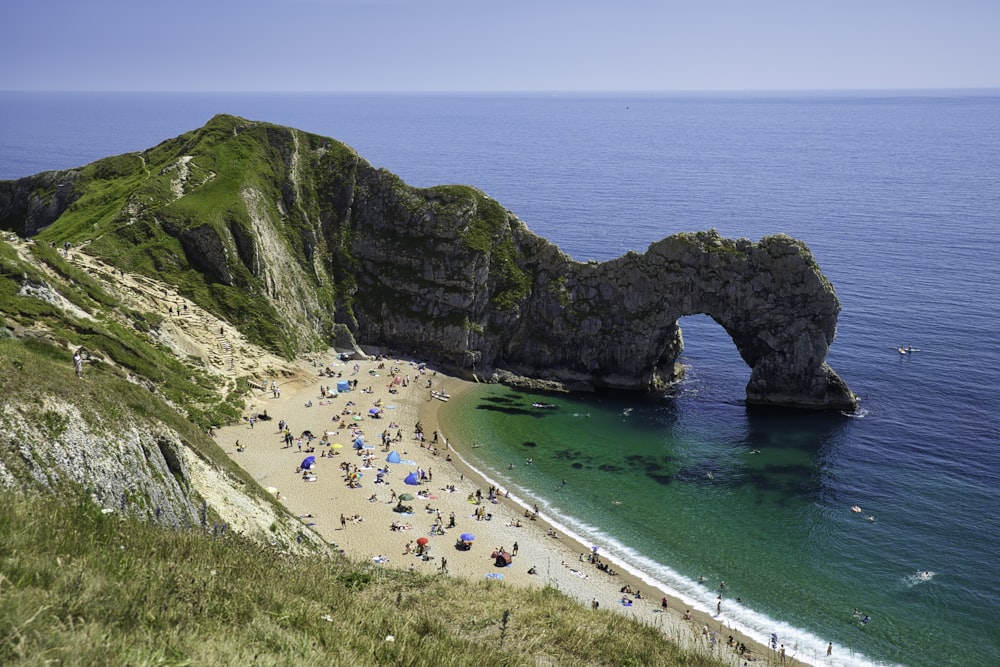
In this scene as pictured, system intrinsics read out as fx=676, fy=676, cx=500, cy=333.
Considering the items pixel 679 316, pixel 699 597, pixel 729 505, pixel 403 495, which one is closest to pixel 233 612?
pixel 699 597

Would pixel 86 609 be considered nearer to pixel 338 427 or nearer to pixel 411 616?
pixel 411 616

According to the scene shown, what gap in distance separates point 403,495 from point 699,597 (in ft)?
79.2

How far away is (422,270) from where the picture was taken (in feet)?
285

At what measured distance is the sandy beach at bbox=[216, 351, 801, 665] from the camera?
45281 mm

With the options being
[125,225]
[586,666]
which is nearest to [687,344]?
[125,225]

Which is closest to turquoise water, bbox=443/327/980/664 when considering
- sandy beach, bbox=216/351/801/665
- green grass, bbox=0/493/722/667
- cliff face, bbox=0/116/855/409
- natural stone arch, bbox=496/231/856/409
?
sandy beach, bbox=216/351/801/665

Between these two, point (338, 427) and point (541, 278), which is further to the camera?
point (541, 278)

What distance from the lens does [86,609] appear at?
11.1m

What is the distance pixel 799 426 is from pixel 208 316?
6365 cm

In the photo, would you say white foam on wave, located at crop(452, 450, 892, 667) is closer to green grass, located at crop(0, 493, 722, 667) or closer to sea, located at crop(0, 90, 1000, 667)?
sea, located at crop(0, 90, 1000, 667)

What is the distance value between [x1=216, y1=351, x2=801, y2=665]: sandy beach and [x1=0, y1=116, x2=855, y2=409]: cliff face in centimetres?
936

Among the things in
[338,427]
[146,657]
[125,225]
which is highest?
[125,225]

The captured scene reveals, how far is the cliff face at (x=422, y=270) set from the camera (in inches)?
2950

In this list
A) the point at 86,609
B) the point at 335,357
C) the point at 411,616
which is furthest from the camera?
the point at 335,357
